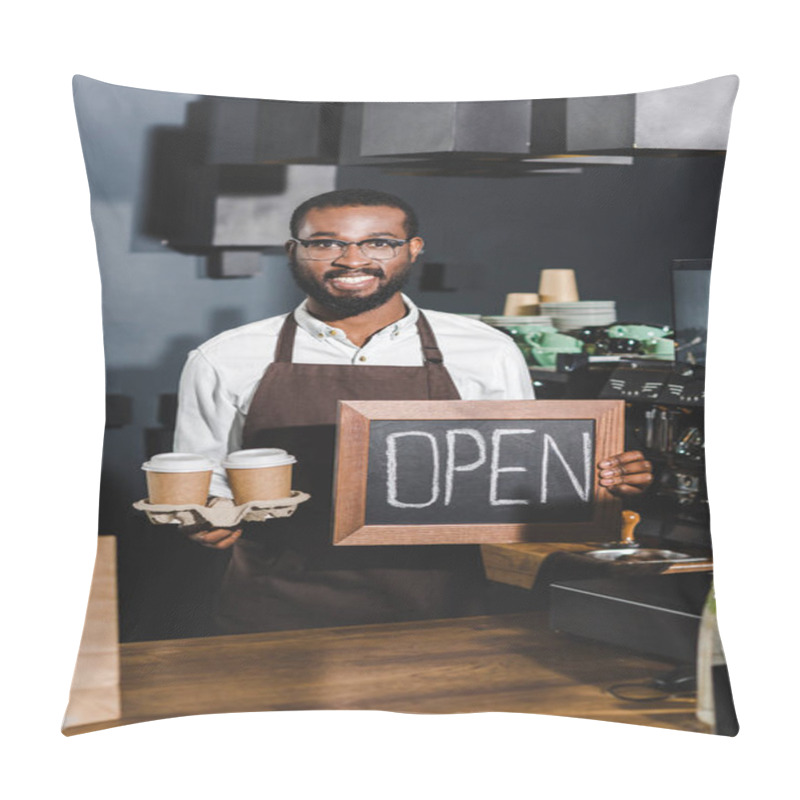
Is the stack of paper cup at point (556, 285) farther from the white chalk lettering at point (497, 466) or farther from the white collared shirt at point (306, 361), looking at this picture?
the white chalk lettering at point (497, 466)

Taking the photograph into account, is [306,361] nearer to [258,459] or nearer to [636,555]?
[258,459]

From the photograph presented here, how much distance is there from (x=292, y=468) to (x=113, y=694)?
495mm

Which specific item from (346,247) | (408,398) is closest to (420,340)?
(408,398)

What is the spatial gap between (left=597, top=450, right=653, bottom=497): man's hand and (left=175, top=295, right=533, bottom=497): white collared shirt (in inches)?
7.7

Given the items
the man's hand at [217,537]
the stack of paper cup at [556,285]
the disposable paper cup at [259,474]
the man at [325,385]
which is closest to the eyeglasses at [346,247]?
the man at [325,385]

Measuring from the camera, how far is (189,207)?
1982mm

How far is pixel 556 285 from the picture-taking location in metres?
2.03

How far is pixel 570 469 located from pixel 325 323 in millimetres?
510

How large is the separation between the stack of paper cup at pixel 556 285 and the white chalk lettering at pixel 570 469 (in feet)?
0.79

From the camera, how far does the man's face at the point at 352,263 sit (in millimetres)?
2016

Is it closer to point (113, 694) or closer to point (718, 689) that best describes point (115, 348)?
point (113, 694)

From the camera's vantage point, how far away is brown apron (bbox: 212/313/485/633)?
2010 millimetres

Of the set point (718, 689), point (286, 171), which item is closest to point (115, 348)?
→ point (286, 171)

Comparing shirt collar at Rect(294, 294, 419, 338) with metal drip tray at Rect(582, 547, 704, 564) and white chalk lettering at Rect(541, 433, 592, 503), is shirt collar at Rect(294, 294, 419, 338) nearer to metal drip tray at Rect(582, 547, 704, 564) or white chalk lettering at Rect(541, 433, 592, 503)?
white chalk lettering at Rect(541, 433, 592, 503)
